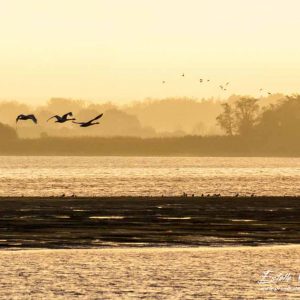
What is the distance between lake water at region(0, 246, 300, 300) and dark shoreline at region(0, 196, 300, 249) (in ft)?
12.0

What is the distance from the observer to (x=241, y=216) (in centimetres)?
7812

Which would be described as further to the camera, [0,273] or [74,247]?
[74,247]

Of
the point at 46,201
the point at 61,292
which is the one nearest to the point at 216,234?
the point at 61,292

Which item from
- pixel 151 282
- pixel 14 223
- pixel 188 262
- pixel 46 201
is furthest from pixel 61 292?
pixel 46 201

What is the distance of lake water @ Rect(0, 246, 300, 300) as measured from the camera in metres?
42.4

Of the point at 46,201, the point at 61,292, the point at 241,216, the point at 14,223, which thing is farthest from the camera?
the point at 46,201

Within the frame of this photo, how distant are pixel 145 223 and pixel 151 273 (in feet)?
74.3

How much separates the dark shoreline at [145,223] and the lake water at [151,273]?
3.67 metres

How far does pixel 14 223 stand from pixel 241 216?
16.5 meters

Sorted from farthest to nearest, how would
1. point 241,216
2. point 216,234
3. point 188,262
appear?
point 241,216 < point 216,234 < point 188,262

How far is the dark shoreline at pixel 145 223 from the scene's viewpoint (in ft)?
192

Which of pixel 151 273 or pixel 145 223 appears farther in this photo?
pixel 145 223

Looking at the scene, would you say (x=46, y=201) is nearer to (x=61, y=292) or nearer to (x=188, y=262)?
(x=188, y=262)

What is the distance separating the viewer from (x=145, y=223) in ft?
230
